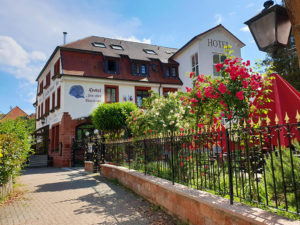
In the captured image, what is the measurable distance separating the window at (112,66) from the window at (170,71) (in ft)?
14.9

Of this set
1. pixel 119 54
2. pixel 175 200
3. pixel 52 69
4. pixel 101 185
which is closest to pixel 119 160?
pixel 101 185

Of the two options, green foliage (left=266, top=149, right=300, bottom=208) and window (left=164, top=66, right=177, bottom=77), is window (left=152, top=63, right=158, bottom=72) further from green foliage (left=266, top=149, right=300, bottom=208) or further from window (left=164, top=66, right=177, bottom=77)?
green foliage (left=266, top=149, right=300, bottom=208)

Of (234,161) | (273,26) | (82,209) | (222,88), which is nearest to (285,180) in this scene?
(234,161)

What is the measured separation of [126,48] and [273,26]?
19.9 meters

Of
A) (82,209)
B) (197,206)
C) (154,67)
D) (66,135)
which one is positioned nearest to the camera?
(197,206)

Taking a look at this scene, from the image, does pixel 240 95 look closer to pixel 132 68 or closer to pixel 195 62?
pixel 132 68

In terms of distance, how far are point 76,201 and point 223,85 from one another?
15.3 feet

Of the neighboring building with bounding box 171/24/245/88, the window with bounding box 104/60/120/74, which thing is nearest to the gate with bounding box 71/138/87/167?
the window with bounding box 104/60/120/74

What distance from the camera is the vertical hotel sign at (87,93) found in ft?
54.5

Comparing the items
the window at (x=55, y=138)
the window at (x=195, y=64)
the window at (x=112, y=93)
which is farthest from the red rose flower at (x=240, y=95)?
the window at (x=55, y=138)

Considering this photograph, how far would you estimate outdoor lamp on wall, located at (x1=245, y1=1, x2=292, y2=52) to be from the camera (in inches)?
109

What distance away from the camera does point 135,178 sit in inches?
253

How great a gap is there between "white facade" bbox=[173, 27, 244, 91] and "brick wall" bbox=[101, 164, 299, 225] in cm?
1378

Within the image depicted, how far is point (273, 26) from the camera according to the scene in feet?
9.14
